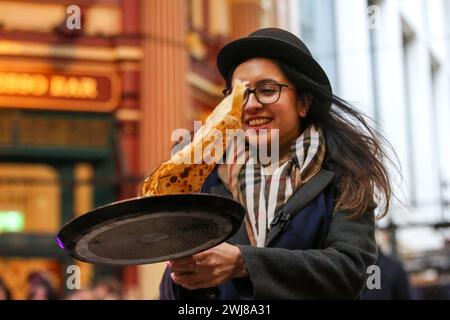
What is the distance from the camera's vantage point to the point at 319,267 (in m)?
1.73

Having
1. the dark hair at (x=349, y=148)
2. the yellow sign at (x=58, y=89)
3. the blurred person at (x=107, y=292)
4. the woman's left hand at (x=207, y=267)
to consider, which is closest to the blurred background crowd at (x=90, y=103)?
the yellow sign at (x=58, y=89)

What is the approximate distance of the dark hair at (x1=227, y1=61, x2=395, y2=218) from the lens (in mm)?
1855

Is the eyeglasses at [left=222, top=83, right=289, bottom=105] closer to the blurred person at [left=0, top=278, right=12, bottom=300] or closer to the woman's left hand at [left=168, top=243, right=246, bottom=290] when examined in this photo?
the woman's left hand at [left=168, top=243, right=246, bottom=290]

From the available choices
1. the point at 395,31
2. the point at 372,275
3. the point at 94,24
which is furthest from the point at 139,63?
the point at 372,275

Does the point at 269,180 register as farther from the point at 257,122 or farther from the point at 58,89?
the point at 58,89

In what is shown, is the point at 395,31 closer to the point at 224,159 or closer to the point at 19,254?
the point at 19,254

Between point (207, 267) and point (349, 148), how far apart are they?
1.65 ft

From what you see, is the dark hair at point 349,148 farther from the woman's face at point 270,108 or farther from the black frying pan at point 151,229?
the black frying pan at point 151,229

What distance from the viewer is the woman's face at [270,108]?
6.05 ft

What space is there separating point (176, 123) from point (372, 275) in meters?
6.93

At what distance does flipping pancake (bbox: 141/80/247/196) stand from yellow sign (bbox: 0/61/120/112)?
7132 mm

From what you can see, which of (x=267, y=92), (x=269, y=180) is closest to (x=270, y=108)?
(x=267, y=92)

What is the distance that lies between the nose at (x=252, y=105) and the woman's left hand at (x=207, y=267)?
31 cm

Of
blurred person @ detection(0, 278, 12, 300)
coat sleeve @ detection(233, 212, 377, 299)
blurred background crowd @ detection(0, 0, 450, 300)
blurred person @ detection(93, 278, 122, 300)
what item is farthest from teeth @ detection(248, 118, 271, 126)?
blurred background crowd @ detection(0, 0, 450, 300)
